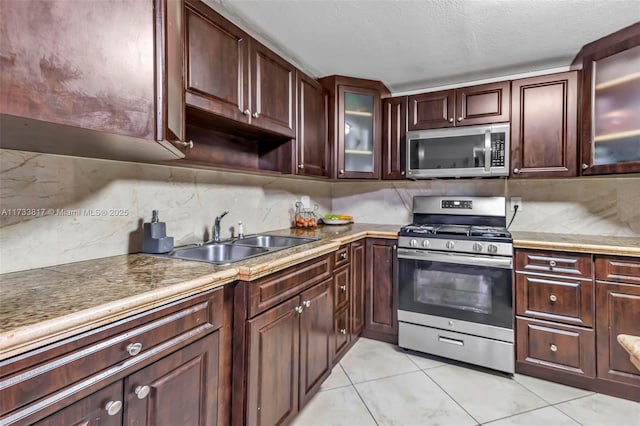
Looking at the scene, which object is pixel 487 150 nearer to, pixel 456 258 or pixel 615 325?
pixel 456 258

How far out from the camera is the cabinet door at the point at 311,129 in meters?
2.26

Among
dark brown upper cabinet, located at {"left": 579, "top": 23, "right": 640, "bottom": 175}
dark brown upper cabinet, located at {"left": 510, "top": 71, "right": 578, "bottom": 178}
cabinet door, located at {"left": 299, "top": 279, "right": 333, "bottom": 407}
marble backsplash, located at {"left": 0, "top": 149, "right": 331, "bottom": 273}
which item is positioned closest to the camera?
marble backsplash, located at {"left": 0, "top": 149, "right": 331, "bottom": 273}

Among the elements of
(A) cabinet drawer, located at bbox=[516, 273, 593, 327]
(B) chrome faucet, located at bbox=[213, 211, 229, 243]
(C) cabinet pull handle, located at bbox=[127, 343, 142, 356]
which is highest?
(B) chrome faucet, located at bbox=[213, 211, 229, 243]

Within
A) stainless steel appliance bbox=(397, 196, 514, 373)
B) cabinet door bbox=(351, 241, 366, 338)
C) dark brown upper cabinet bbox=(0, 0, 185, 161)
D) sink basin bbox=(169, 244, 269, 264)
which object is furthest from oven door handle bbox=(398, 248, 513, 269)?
dark brown upper cabinet bbox=(0, 0, 185, 161)

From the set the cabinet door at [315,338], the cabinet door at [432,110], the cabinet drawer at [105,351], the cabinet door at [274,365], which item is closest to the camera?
the cabinet drawer at [105,351]

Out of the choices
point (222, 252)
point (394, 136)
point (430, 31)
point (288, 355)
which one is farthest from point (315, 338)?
point (430, 31)

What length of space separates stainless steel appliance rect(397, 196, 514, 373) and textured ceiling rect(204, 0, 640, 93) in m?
1.12

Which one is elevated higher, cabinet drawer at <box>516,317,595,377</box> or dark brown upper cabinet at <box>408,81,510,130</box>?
dark brown upper cabinet at <box>408,81,510,130</box>

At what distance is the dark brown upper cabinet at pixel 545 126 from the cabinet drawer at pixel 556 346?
3.47ft

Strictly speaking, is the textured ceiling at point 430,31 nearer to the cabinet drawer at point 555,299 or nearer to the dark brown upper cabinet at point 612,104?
the dark brown upper cabinet at point 612,104

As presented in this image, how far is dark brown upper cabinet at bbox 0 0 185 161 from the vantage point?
2.27 ft

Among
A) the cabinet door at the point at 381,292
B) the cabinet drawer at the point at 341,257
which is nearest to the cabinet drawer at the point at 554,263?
the cabinet door at the point at 381,292

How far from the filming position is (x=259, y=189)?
2365 mm

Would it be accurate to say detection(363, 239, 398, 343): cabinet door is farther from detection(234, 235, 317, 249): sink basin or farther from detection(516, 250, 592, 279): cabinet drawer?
detection(516, 250, 592, 279): cabinet drawer
